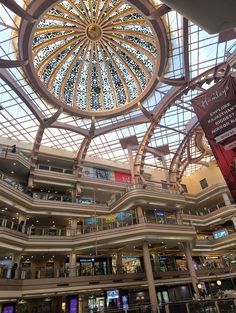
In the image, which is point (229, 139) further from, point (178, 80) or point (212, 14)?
point (178, 80)

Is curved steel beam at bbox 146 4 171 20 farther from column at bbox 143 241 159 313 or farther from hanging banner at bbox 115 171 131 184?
hanging banner at bbox 115 171 131 184

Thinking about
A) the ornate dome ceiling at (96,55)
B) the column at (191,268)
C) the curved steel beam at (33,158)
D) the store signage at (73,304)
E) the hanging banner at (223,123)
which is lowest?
the store signage at (73,304)

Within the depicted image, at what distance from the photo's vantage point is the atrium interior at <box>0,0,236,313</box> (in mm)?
24391

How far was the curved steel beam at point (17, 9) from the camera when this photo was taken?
18298 mm

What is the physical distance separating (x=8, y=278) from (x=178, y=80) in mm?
27431

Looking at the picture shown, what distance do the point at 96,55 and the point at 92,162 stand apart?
56.4 feet

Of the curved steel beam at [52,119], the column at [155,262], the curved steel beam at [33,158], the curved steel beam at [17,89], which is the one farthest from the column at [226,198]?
the curved steel beam at [17,89]

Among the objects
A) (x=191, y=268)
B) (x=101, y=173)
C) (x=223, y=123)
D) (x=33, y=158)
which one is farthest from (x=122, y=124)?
(x=223, y=123)

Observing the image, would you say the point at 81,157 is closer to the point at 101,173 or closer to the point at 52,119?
the point at 101,173

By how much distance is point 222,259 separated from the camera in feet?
126

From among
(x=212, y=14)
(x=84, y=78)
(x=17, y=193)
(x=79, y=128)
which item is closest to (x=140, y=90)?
(x=84, y=78)

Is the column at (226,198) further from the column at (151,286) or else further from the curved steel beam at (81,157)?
the curved steel beam at (81,157)

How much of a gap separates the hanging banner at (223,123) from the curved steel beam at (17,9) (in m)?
16.0

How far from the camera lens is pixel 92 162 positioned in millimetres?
41281
